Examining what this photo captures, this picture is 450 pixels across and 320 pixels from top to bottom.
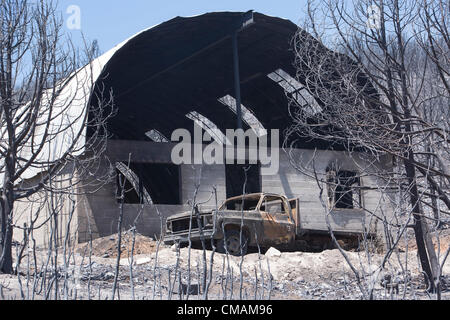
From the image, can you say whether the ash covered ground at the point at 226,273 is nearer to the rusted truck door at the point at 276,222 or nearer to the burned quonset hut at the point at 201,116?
the rusted truck door at the point at 276,222

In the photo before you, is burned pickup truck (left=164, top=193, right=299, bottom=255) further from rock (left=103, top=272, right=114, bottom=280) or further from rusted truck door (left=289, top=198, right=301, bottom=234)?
rock (left=103, top=272, right=114, bottom=280)

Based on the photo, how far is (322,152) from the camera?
23.4 m

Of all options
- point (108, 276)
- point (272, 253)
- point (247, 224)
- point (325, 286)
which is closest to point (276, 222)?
point (272, 253)

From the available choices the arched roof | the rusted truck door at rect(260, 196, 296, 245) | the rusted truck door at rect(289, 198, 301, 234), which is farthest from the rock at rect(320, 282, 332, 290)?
the arched roof

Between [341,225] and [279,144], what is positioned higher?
[279,144]

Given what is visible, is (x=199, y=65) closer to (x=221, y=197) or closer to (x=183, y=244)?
(x=221, y=197)

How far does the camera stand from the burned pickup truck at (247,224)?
16062 mm

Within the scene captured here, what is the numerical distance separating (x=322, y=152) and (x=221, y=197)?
13.9 feet

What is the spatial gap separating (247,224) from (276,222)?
111cm

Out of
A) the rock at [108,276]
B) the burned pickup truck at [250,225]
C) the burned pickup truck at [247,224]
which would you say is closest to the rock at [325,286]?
the burned pickup truck at [250,225]

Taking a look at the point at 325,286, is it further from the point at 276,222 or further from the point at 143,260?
the point at 143,260

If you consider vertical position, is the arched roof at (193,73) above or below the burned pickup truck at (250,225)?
above
